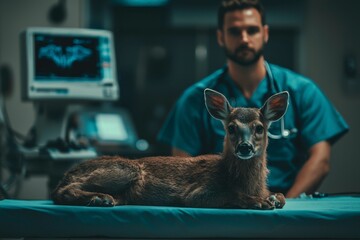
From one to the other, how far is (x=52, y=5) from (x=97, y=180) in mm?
2150

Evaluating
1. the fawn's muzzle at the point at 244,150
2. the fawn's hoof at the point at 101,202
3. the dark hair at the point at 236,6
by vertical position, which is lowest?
the fawn's hoof at the point at 101,202

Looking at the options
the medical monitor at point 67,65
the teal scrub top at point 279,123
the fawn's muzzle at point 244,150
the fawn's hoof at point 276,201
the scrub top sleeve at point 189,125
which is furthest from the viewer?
the medical monitor at point 67,65

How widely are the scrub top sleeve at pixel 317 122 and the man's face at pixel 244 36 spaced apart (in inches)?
10.6

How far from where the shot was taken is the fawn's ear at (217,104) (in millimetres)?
1329

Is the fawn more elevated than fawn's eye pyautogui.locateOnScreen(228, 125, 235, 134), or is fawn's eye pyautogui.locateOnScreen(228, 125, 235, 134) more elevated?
fawn's eye pyautogui.locateOnScreen(228, 125, 235, 134)

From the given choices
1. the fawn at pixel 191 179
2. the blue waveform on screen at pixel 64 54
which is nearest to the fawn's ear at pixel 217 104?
the fawn at pixel 191 179

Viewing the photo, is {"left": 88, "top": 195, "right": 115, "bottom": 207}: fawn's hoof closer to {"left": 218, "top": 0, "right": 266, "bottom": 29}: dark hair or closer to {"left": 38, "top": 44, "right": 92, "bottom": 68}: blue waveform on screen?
{"left": 218, "top": 0, "right": 266, "bottom": 29}: dark hair

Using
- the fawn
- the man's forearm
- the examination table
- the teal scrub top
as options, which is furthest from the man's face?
the examination table

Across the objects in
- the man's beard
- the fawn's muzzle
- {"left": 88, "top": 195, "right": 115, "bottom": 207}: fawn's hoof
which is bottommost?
{"left": 88, "top": 195, "right": 115, "bottom": 207}: fawn's hoof

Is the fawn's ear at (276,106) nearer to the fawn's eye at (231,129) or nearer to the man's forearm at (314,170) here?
the fawn's eye at (231,129)

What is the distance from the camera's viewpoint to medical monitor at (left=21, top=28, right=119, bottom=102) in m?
2.46

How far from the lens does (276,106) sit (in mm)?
1322

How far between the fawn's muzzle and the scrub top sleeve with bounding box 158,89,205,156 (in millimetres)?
846

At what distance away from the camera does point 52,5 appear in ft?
10.9
